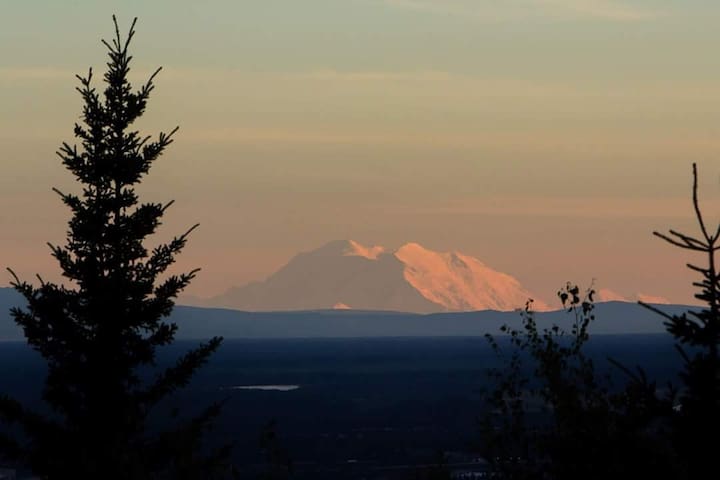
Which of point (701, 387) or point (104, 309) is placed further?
point (104, 309)

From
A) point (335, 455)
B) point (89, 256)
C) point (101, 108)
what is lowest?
point (335, 455)

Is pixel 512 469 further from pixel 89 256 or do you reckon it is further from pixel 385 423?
pixel 385 423

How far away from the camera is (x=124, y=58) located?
97.1 ft

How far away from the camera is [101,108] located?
29.5 m

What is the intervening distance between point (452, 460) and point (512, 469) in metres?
107

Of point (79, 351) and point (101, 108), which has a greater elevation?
point (101, 108)

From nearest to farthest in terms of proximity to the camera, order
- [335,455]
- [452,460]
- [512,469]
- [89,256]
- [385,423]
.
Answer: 1. [512,469]
2. [89,256]
3. [452,460]
4. [335,455]
5. [385,423]

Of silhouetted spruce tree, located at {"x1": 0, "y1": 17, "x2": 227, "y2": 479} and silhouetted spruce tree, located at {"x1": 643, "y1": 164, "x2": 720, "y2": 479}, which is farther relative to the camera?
silhouetted spruce tree, located at {"x1": 0, "y1": 17, "x2": 227, "y2": 479}

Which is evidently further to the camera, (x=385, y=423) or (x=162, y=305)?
(x=385, y=423)

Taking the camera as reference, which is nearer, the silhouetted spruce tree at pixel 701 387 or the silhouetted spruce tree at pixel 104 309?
the silhouetted spruce tree at pixel 701 387

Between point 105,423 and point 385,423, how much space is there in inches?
5766

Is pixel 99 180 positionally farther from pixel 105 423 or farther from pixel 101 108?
pixel 105 423

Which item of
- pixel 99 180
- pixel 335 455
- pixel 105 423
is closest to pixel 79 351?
pixel 105 423

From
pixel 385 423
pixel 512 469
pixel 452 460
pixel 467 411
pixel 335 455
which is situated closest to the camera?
pixel 512 469
